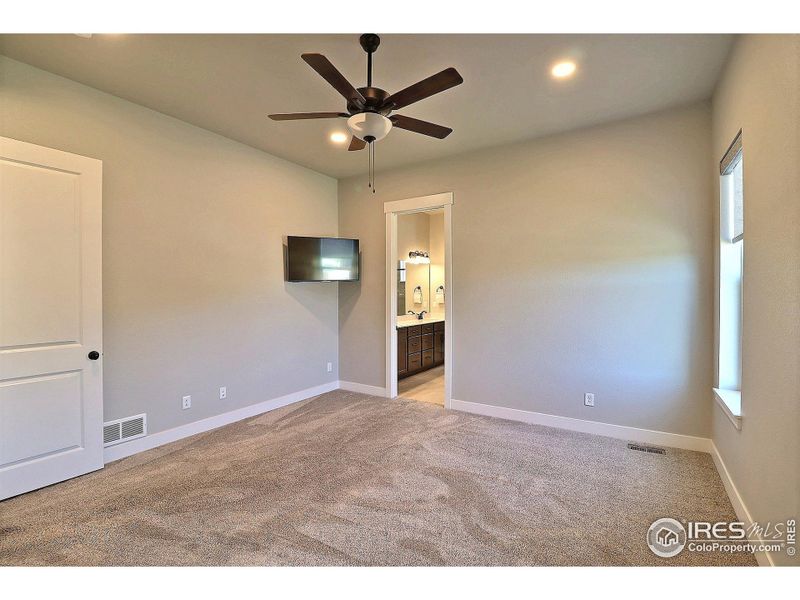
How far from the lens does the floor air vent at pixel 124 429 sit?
2.84 metres

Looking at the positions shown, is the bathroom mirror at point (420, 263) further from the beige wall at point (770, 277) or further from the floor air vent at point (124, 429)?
the beige wall at point (770, 277)

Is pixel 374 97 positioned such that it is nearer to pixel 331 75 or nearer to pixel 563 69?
pixel 331 75

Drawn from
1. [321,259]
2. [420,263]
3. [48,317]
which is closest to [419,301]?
[420,263]

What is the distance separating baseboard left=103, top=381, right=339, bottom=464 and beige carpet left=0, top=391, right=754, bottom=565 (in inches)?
3.8

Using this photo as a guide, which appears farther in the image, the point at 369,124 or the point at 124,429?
the point at 124,429

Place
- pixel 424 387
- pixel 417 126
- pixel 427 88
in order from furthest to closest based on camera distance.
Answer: pixel 424 387 → pixel 417 126 → pixel 427 88

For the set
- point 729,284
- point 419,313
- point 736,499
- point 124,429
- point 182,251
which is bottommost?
point 736,499

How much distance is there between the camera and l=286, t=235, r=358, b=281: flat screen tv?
13.8 ft

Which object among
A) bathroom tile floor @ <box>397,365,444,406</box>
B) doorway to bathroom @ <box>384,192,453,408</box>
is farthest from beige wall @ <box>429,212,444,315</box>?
bathroom tile floor @ <box>397,365,444,406</box>

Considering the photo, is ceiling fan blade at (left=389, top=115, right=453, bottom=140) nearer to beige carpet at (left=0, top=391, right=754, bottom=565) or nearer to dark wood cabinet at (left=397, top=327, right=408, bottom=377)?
beige carpet at (left=0, top=391, right=754, bottom=565)

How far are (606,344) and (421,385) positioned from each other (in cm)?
261

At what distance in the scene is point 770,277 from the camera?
1.66 m

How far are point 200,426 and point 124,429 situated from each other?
0.63 m

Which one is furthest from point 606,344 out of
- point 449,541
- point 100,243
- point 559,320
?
point 100,243
